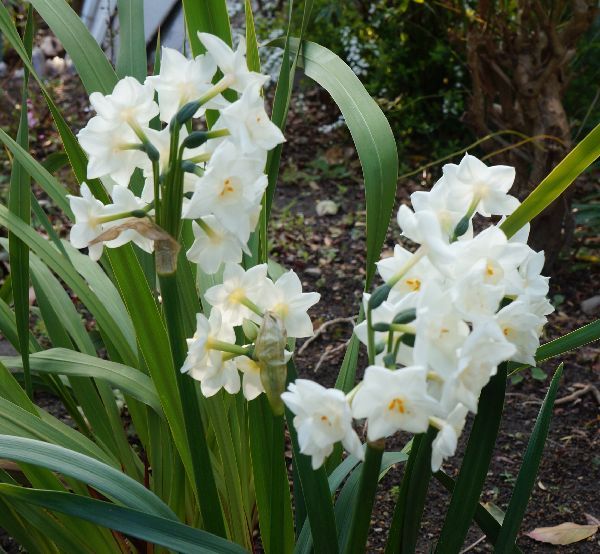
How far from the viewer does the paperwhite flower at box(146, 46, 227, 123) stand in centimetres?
83

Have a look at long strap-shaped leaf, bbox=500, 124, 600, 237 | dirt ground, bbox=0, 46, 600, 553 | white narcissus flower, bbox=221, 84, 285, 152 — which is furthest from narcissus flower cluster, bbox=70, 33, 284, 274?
dirt ground, bbox=0, 46, 600, 553

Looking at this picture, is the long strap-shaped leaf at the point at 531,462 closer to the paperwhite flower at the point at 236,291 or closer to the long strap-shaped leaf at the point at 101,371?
the paperwhite flower at the point at 236,291

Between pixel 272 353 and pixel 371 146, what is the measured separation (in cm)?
40

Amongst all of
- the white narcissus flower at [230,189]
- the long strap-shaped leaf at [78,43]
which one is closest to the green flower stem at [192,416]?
the white narcissus flower at [230,189]

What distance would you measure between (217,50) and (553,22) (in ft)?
6.29

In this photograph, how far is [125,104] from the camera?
2.72 feet

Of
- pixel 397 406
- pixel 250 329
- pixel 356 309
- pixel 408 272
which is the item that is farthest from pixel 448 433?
pixel 356 309

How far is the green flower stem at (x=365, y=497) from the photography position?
0.81 m


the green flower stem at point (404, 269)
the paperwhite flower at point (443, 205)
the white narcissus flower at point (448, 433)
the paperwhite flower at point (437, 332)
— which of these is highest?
the paperwhite flower at point (443, 205)

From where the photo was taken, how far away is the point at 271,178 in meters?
1.28

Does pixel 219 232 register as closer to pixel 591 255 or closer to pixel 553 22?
pixel 553 22

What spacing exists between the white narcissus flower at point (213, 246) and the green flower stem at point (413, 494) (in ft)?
0.94

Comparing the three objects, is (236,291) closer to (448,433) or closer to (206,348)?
(206,348)

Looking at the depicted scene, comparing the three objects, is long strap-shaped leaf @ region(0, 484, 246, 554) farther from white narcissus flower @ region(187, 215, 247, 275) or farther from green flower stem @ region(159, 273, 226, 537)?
white narcissus flower @ region(187, 215, 247, 275)
